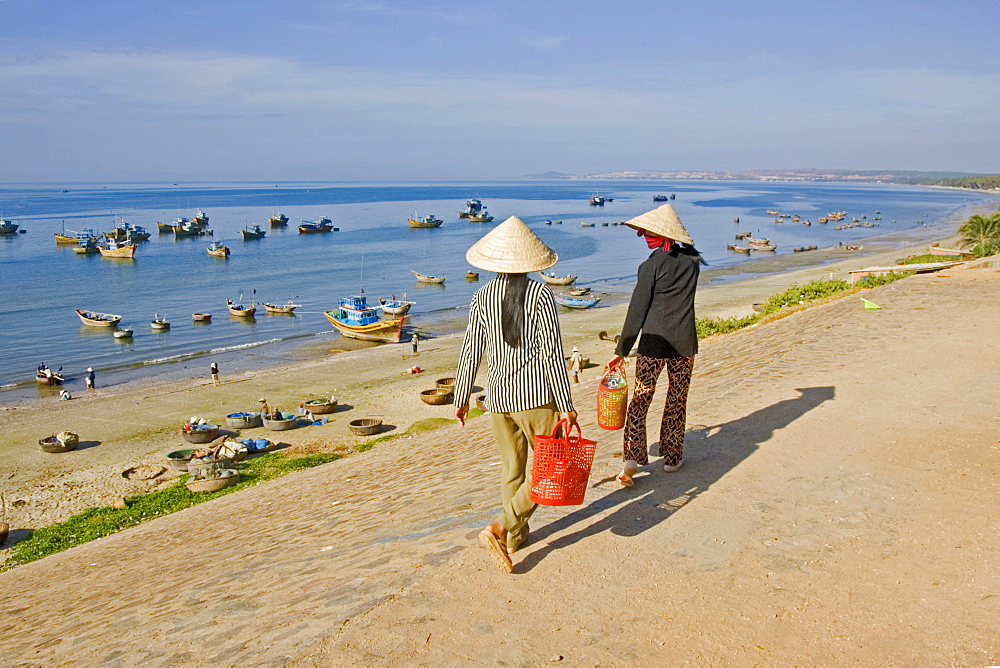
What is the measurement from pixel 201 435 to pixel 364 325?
606 inches

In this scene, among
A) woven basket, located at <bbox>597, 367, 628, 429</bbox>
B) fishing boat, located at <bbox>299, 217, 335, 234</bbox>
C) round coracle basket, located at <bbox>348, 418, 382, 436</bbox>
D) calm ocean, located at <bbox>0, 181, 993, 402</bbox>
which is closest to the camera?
woven basket, located at <bbox>597, 367, 628, 429</bbox>

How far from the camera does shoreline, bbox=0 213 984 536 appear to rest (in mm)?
15195

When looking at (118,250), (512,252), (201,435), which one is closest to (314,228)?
(118,250)

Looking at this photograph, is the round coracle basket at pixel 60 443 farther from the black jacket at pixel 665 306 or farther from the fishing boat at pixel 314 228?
the fishing boat at pixel 314 228

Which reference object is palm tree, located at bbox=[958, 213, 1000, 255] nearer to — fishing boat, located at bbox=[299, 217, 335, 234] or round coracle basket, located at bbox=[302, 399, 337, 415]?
round coracle basket, located at bbox=[302, 399, 337, 415]

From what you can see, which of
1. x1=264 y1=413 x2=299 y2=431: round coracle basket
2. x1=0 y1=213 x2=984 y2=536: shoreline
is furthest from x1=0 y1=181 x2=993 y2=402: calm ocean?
x1=264 y1=413 x2=299 y2=431: round coracle basket

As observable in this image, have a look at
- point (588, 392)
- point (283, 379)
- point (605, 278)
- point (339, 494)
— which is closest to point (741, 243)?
point (605, 278)

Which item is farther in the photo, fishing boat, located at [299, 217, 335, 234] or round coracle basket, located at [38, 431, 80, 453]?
fishing boat, located at [299, 217, 335, 234]

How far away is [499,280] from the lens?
434 centimetres

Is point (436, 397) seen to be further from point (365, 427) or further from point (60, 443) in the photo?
point (60, 443)

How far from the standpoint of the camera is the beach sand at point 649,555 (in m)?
3.73

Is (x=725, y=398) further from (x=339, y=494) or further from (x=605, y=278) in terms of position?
(x=605, y=278)

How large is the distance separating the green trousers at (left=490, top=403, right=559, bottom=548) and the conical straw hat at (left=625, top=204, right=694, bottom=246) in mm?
1636

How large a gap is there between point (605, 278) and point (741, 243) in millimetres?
26305
